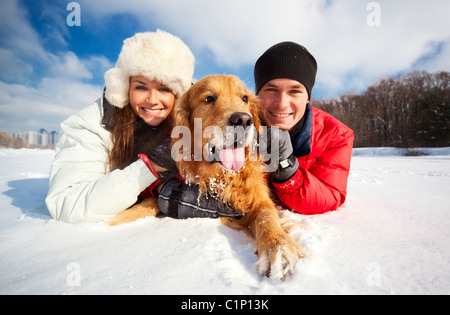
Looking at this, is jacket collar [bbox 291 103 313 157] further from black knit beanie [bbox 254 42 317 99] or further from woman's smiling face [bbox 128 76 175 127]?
woman's smiling face [bbox 128 76 175 127]

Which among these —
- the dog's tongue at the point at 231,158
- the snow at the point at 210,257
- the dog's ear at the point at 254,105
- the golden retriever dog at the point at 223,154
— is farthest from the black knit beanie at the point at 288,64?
the snow at the point at 210,257

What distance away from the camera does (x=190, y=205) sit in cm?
193

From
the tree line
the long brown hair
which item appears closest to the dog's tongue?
the long brown hair

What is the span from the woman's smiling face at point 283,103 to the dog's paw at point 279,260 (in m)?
1.61

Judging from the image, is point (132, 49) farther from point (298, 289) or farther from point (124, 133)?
point (298, 289)

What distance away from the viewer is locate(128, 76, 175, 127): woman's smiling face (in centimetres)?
249

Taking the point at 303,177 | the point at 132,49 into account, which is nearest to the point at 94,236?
the point at 303,177

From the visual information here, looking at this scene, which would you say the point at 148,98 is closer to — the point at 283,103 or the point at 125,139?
the point at 125,139

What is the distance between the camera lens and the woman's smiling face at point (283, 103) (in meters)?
2.56

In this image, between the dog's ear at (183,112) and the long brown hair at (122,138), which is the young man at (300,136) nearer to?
the dog's ear at (183,112)

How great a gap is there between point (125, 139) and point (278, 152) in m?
1.73

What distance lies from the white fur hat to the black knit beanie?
3.57ft
